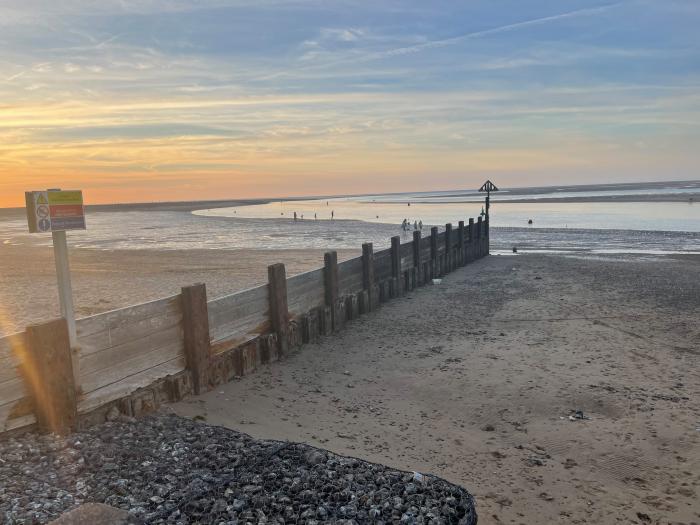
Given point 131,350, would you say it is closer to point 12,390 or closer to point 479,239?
point 12,390

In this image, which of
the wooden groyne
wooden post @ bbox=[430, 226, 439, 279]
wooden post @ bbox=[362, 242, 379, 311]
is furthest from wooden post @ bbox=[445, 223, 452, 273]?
the wooden groyne

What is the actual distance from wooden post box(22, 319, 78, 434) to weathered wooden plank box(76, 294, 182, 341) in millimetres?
484

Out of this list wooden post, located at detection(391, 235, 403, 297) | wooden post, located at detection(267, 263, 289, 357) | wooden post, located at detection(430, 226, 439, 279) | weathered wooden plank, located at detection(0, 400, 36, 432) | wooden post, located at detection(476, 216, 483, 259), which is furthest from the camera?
wooden post, located at detection(476, 216, 483, 259)

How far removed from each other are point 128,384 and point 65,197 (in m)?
2.31

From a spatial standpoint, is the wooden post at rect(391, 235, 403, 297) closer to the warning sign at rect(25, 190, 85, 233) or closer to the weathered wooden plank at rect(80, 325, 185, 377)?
the weathered wooden plank at rect(80, 325, 185, 377)

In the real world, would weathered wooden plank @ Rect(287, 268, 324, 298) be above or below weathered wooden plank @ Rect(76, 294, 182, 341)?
below

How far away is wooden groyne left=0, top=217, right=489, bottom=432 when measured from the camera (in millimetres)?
5457

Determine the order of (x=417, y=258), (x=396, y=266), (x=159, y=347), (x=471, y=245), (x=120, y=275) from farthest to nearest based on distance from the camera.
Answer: (x=471, y=245) → (x=120, y=275) → (x=417, y=258) → (x=396, y=266) → (x=159, y=347)

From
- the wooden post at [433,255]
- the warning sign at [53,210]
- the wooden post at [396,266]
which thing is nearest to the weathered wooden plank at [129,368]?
the warning sign at [53,210]

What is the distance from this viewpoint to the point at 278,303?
9375 mm

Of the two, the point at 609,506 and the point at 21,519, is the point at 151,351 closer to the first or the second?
the point at 21,519

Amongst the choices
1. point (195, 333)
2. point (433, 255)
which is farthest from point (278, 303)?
point (433, 255)

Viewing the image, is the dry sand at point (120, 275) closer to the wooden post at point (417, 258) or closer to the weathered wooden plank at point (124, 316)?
the wooden post at point (417, 258)

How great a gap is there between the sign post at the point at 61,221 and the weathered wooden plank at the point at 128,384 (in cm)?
27
